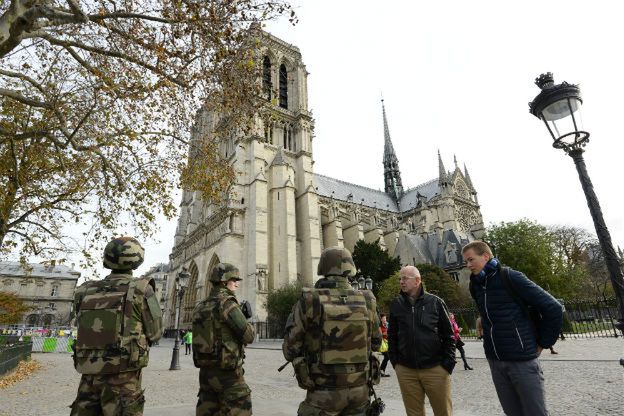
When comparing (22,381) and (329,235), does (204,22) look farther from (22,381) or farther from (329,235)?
(329,235)

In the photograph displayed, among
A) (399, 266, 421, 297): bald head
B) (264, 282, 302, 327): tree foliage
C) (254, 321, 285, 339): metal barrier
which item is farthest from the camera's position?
(254, 321, 285, 339): metal barrier

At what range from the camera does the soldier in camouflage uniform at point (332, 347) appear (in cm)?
261

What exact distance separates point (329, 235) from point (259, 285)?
39.0 feet

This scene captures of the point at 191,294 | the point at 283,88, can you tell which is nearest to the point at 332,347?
the point at 191,294

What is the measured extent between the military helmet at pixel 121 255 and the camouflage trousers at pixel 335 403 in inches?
80.0

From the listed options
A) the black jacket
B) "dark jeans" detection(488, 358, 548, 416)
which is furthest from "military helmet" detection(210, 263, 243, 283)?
"dark jeans" detection(488, 358, 548, 416)

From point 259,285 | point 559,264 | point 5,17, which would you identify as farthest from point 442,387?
point 559,264

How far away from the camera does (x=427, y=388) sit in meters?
3.32

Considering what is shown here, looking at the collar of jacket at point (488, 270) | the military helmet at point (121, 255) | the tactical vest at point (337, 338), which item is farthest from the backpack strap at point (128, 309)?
the collar of jacket at point (488, 270)

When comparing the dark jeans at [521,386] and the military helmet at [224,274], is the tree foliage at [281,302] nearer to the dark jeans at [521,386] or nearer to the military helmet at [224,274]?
the military helmet at [224,274]

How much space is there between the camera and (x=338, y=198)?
48.5m

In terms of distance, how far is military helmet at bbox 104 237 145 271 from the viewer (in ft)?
10.7

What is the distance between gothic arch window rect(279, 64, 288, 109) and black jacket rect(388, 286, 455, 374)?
39.0 metres

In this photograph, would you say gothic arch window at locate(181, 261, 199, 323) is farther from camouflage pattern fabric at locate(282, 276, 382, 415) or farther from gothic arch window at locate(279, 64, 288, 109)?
camouflage pattern fabric at locate(282, 276, 382, 415)
